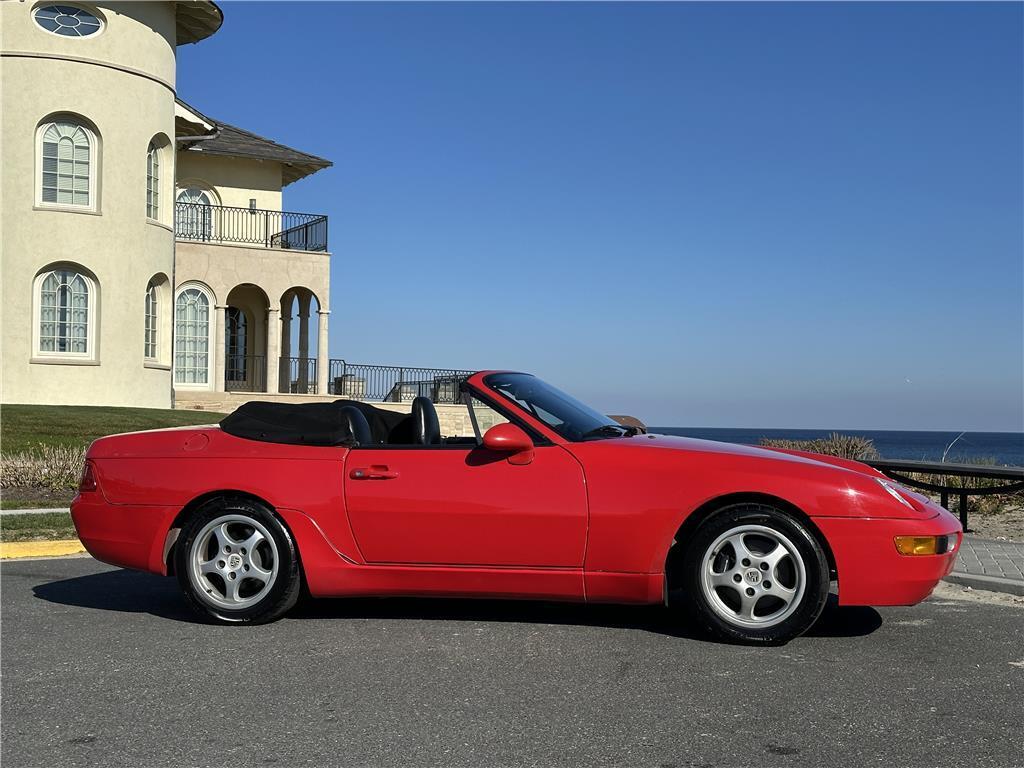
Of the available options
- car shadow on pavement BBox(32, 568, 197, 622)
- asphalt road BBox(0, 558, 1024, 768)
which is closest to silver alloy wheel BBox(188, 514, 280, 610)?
asphalt road BBox(0, 558, 1024, 768)

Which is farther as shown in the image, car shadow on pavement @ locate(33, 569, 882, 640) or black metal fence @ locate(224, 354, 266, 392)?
black metal fence @ locate(224, 354, 266, 392)

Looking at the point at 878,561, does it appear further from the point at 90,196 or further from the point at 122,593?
the point at 90,196

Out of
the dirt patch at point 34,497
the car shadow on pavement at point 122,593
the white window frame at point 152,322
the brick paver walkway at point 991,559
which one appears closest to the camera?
the car shadow on pavement at point 122,593

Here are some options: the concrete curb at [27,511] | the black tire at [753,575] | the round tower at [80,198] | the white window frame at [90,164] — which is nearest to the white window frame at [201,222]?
the round tower at [80,198]

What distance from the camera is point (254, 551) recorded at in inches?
246

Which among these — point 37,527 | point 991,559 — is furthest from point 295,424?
point 991,559

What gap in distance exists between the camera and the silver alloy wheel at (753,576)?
563 cm

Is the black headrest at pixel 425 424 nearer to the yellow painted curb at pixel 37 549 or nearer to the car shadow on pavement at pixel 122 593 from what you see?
the car shadow on pavement at pixel 122 593

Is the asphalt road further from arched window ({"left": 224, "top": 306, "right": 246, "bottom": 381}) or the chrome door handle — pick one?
arched window ({"left": 224, "top": 306, "right": 246, "bottom": 381})

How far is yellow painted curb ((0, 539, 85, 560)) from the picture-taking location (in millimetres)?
9086

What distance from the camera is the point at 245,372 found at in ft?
106

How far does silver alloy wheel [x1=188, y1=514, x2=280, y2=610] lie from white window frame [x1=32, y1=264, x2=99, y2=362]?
1712cm

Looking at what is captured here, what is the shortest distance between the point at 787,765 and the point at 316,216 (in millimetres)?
28113

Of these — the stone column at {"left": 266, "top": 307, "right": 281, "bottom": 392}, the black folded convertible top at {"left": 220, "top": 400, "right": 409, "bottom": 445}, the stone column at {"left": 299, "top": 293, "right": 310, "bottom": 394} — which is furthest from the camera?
the stone column at {"left": 299, "top": 293, "right": 310, "bottom": 394}
